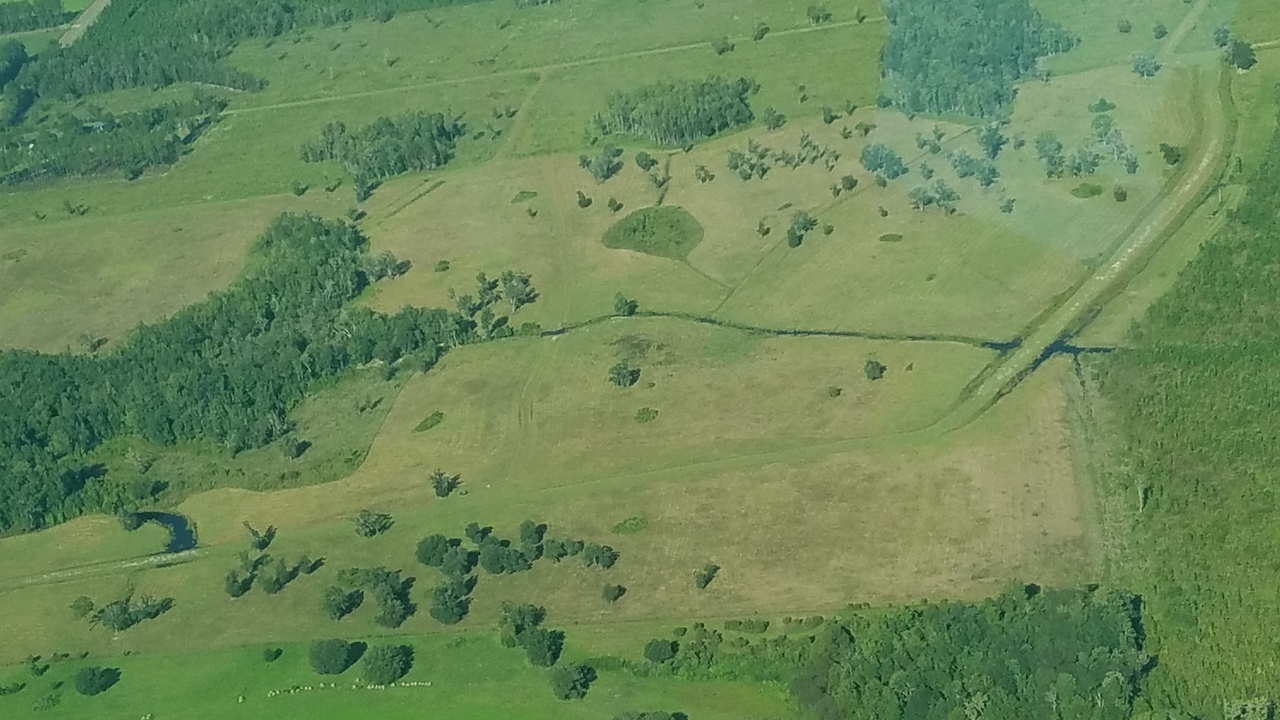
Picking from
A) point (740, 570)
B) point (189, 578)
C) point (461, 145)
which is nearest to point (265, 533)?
point (189, 578)

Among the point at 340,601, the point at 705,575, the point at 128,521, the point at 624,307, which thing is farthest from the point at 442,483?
the point at 624,307

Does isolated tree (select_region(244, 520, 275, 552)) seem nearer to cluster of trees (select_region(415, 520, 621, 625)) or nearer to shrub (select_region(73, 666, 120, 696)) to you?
cluster of trees (select_region(415, 520, 621, 625))

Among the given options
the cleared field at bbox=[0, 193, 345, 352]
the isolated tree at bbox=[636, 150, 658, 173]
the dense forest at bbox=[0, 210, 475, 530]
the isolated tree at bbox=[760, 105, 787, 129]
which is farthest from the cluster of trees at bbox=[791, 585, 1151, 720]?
the cleared field at bbox=[0, 193, 345, 352]

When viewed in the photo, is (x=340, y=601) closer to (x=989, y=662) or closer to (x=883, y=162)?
Answer: (x=989, y=662)

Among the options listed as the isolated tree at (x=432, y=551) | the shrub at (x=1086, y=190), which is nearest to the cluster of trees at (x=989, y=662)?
the isolated tree at (x=432, y=551)

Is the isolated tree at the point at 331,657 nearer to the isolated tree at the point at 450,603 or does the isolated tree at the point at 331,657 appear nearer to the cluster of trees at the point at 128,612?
the isolated tree at the point at 450,603

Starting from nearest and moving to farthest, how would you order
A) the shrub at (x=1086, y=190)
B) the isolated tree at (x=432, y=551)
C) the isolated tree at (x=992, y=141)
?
the isolated tree at (x=432, y=551), the shrub at (x=1086, y=190), the isolated tree at (x=992, y=141)
